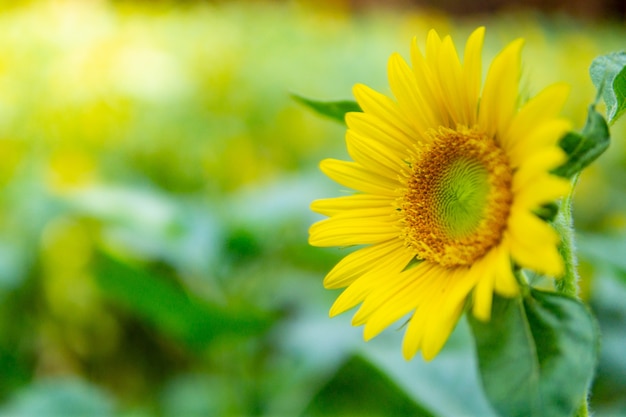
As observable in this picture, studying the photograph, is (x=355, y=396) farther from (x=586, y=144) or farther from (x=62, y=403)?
(x=586, y=144)

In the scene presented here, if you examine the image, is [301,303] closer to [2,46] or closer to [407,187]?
[407,187]

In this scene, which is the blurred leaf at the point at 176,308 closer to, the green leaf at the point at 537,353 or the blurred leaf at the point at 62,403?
the blurred leaf at the point at 62,403

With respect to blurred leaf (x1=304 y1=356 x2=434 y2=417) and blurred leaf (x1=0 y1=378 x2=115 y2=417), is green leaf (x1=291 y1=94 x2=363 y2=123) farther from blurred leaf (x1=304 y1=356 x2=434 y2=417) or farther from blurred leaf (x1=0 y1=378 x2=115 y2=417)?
blurred leaf (x1=0 y1=378 x2=115 y2=417)

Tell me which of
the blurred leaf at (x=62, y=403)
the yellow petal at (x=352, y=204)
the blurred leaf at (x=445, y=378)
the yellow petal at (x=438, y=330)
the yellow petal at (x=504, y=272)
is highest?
the yellow petal at (x=352, y=204)

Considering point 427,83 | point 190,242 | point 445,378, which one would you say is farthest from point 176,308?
point 427,83

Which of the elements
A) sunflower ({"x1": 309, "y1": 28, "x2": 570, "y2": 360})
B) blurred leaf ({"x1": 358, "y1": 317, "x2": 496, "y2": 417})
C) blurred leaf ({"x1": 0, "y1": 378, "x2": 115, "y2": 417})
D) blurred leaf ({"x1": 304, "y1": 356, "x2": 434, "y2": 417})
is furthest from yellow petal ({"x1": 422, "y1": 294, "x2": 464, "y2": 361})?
blurred leaf ({"x1": 0, "y1": 378, "x2": 115, "y2": 417})

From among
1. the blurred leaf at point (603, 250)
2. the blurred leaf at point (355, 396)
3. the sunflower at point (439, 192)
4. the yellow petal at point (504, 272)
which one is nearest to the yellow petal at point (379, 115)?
the sunflower at point (439, 192)
